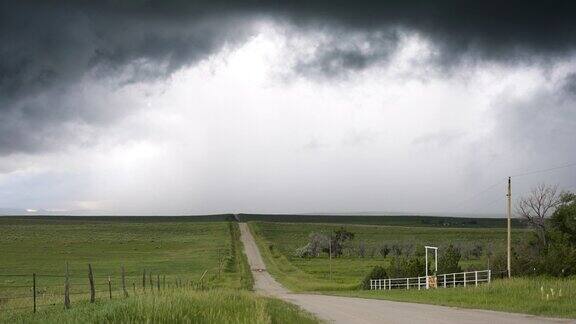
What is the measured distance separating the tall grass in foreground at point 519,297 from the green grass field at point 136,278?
801 centimetres

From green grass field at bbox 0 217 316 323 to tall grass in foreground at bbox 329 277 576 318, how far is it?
801 cm

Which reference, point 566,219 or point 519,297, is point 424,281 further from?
point 519,297

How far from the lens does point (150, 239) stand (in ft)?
474

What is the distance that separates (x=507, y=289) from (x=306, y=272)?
184 ft

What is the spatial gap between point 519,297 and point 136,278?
4197 centimetres

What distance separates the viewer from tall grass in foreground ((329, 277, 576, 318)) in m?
22.0

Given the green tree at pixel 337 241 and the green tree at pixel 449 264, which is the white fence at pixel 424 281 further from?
the green tree at pixel 337 241

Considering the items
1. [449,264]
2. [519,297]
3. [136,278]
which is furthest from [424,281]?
[136,278]

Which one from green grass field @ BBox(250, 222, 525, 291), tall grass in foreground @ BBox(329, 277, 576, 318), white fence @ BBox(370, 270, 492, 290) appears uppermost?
tall grass in foreground @ BBox(329, 277, 576, 318)

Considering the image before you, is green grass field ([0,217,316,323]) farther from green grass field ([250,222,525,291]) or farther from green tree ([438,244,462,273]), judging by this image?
green tree ([438,244,462,273])

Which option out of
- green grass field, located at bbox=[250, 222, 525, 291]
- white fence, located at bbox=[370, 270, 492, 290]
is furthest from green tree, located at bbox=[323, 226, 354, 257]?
white fence, located at bbox=[370, 270, 492, 290]

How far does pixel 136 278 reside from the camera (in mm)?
60219

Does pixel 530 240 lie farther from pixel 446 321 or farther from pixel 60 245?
pixel 60 245

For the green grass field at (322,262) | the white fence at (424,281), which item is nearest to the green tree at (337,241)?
the green grass field at (322,262)
